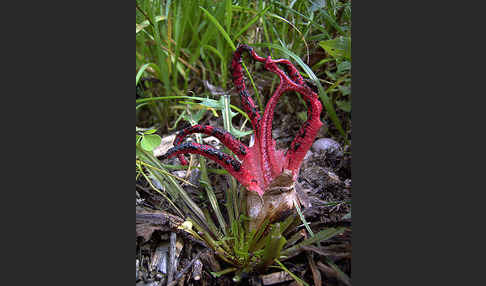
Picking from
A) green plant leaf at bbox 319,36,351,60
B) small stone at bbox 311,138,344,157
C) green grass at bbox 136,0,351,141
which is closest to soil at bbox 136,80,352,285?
small stone at bbox 311,138,344,157

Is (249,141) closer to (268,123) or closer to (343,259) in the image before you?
(268,123)

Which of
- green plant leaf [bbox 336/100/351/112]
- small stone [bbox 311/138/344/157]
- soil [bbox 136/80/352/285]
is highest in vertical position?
green plant leaf [bbox 336/100/351/112]

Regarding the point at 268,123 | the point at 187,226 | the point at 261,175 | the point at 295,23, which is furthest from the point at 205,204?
the point at 295,23

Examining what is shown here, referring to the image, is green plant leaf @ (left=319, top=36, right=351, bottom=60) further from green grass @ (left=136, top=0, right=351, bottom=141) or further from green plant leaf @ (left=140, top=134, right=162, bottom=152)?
green plant leaf @ (left=140, top=134, right=162, bottom=152)

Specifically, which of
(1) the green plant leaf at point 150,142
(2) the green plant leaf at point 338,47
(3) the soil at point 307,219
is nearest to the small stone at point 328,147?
(3) the soil at point 307,219

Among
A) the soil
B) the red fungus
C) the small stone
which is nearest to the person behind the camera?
the soil

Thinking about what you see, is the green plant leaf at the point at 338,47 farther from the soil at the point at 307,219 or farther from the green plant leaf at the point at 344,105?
the soil at the point at 307,219
